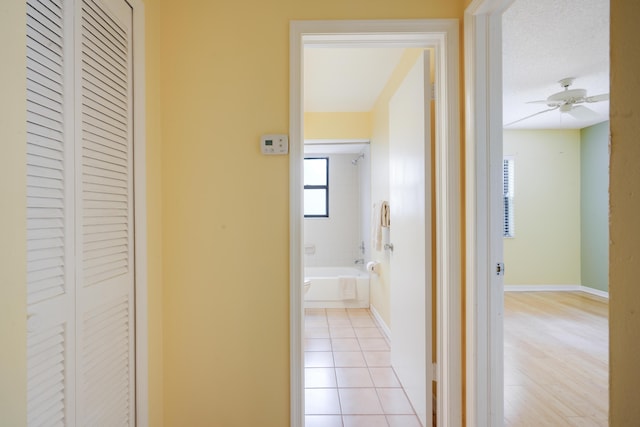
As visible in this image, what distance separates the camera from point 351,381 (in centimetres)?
224

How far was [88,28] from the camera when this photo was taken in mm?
1049

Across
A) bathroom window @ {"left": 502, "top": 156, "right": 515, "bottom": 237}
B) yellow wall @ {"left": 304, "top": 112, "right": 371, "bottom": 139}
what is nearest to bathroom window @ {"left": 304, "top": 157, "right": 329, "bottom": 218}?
yellow wall @ {"left": 304, "top": 112, "right": 371, "bottom": 139}

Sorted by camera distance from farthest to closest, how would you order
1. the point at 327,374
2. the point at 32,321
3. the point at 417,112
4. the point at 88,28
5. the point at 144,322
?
the point at 327,374 → the point at 417,112 → the point at 144,322 → the point at 88,28 → the point at 32,321

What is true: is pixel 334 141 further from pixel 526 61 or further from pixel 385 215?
pixel 526 61

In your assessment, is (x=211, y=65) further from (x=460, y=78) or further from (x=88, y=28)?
(x=460, y=78)

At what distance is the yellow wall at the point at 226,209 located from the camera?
60.1 inches

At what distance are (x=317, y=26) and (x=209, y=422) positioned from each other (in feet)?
6.63

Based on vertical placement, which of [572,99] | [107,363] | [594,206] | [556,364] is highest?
[572,99]

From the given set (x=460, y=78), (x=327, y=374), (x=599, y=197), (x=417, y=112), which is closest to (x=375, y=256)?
(x=327, y=374)

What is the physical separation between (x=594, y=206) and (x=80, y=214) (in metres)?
6.20

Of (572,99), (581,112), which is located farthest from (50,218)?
(581,112)

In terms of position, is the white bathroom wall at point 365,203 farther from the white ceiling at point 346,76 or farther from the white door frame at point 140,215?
the white door frame at point 140,215

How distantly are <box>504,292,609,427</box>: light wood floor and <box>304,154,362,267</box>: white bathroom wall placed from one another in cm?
244

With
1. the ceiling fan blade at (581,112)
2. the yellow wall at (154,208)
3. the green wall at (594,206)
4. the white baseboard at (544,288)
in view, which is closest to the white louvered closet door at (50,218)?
the yellow wall at (154,208)
